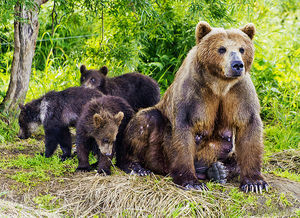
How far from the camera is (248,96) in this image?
5.32m

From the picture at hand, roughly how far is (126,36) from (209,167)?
4.23 m

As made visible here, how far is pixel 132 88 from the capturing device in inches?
333

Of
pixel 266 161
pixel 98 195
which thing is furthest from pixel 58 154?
pixel 266 161

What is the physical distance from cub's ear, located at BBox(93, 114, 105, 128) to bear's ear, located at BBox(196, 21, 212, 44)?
1.64m

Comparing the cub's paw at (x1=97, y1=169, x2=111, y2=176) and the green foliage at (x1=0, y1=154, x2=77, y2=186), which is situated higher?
the cub's paw at (x1=97, y1=169, x2=111, y2=176)

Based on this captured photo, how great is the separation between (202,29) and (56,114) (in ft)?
9.16

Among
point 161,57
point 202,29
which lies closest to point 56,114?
point 202,29

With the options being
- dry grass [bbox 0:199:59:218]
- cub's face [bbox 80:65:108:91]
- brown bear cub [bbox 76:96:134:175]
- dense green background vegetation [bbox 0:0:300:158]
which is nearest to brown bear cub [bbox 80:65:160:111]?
cub's face [bbox 80:65:108:91]

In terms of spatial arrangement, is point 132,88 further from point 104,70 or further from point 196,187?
point 196,187

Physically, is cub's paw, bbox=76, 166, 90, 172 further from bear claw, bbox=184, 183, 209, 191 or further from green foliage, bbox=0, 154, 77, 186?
bear claw, bbox=184, 183, 209, 191

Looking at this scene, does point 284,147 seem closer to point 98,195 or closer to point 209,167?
point 209,167

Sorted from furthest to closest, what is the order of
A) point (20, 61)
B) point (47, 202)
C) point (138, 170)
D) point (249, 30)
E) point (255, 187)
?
point (20, 61)
point (138, 170)
point (249, 30)
point (255, 187)
point (47, 202)

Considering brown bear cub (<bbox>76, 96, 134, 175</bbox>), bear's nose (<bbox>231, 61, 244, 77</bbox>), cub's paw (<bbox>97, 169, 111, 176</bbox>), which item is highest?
bear's nose (<bbox>231, 61, 244, 77</bbox>)

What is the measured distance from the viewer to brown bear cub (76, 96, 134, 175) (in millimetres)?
5980
